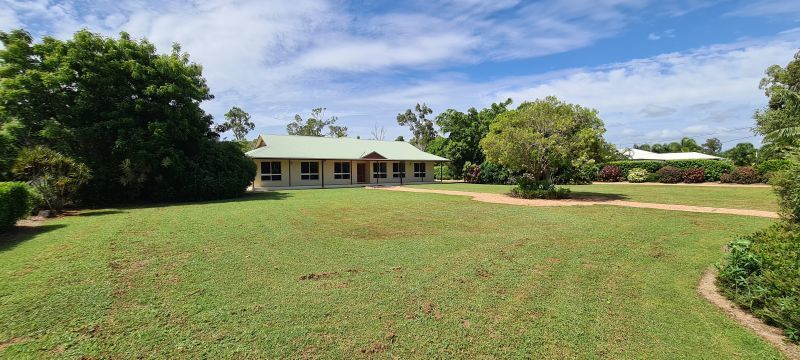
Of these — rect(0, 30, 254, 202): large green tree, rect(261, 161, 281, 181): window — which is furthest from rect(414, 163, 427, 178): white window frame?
rect(0, 30, 254, 202): large green tree

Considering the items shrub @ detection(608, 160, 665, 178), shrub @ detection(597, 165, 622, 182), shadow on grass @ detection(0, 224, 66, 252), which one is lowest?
shadow on grass @ detection(0, 224, 66, 252)

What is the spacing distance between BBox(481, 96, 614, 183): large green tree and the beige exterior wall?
13.9 m

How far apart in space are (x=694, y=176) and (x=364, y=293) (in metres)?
30.1

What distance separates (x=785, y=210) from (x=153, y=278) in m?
9.59

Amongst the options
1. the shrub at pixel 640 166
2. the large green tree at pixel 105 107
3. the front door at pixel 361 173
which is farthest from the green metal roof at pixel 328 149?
the shrub at pixel 640 166

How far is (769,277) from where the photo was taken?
3.88 metres

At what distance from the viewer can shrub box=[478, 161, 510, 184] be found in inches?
1143

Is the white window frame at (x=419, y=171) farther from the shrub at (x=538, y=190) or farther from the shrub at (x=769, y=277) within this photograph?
the shrub at (x=769, y=277)

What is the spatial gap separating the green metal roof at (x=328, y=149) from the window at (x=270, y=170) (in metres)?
0.87

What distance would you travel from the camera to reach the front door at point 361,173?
29609mm

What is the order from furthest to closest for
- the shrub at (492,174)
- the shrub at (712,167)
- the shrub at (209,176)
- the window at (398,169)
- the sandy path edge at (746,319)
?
the window at (398,169) < the shrub at (492,174) < the shrub at (712,167) < the shrub at (209,176) < the sandy path edge at (746,319)

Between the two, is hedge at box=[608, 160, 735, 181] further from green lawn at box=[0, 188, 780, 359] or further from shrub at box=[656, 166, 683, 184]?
green lawn at box=[0, 188, 780, 359]

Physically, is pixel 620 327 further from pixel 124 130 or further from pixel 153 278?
pixel 124 130

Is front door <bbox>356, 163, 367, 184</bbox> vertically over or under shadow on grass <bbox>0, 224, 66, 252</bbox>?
over
